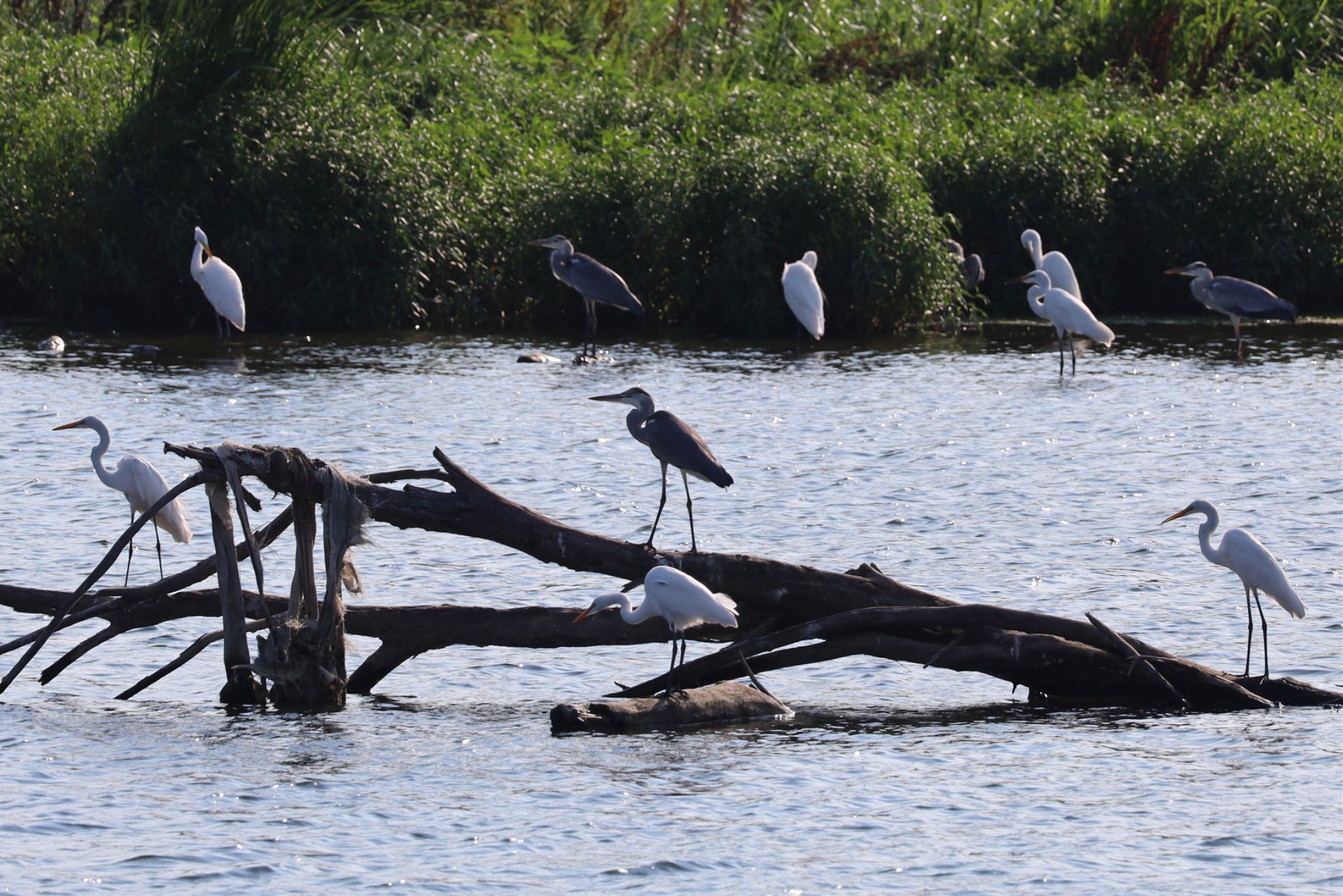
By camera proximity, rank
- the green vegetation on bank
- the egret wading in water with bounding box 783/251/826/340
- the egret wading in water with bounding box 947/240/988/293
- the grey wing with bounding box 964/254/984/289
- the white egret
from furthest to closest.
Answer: the grey wing with bounding box 964/254/984/289 < the egret wading in water with bounding box 947/240/988/293 < the green vegetation on bank < the white egret < the egret wading in water with bounding box 783/251/826/340

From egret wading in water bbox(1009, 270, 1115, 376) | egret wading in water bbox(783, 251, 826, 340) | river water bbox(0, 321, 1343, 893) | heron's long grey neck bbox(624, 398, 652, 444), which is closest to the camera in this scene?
river water bbox(0, 321, 1343, 893)

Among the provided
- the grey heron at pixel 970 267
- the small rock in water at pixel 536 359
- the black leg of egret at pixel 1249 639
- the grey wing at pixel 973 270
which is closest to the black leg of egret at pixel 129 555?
the black leg of egret at pixel 1249 639

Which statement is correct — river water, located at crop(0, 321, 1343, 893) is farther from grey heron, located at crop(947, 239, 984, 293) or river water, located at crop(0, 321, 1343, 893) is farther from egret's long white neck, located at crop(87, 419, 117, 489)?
grey heron, located at crop(947, 239, 984, 293)

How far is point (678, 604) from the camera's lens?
291 inches

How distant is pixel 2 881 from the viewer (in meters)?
5.89

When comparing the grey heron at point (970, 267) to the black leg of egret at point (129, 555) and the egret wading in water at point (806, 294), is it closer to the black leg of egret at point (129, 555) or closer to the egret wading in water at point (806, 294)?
the egret wading in water at point (806, 294)

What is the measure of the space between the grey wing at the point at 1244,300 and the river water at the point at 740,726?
3.76 metres

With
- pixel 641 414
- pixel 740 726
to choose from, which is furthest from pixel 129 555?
pixel 740 726

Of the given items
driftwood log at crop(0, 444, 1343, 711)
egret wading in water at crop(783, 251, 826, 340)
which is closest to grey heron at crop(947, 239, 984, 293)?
egret wading in water at crop(783, 251, 826, 340)

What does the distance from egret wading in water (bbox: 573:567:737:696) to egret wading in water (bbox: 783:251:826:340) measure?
12.6 metres

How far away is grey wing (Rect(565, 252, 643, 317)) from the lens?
20.0m

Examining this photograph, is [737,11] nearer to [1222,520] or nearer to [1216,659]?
[1222,520]

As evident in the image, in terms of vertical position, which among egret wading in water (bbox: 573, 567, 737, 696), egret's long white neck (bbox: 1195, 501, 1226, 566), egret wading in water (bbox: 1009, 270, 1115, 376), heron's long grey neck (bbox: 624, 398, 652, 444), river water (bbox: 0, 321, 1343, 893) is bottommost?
river water (bbox: 0, 321, 1343, 893)

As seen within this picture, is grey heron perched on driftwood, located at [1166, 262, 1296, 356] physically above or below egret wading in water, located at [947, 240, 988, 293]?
below
